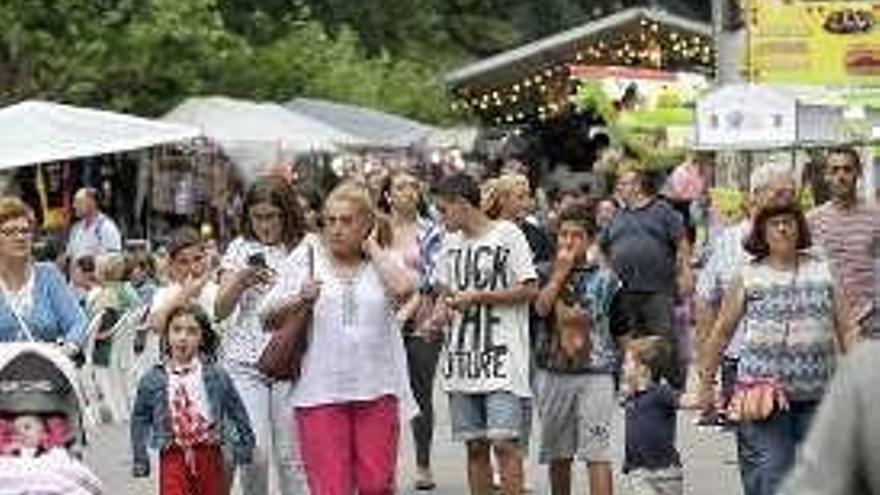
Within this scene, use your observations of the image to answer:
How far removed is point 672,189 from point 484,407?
15.3 m

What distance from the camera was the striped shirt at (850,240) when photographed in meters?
10.9

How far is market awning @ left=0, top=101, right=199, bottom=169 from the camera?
20.3 metres

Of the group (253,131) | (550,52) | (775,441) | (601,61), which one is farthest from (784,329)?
(601,61)

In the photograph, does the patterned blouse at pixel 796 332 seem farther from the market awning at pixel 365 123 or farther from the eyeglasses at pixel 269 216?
the market awning at pixel 365 123

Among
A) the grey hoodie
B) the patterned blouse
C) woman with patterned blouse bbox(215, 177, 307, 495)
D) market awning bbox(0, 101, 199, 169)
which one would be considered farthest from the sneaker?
the grey hoodie

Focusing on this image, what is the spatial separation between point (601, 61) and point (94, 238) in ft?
65.0

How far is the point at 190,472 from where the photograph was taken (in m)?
10.2

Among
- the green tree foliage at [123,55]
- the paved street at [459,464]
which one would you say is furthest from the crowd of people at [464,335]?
the green tree foliage at [123,55]

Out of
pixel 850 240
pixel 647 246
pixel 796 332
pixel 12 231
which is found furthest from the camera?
pixel 647 246

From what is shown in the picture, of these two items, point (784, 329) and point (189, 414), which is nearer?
point (784, 329)

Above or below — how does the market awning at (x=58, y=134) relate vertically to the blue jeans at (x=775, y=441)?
above

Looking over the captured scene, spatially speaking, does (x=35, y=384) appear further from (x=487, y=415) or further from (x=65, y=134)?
(x=65, y=134)

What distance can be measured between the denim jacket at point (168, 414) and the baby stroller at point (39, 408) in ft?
6.98

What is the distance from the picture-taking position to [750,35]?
1938 centimetres
